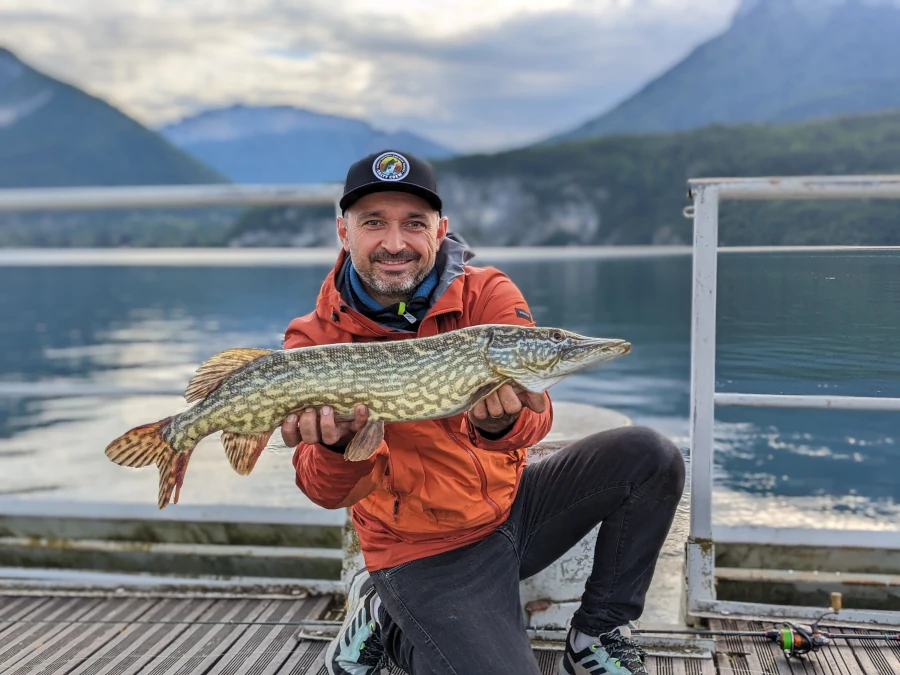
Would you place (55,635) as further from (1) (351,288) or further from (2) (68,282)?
(2) (68,282)

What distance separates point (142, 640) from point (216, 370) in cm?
144

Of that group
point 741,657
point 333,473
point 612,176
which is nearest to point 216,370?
point 333,473

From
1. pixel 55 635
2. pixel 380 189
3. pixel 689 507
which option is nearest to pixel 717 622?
pixel 689 507

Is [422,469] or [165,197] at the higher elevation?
[165,197]

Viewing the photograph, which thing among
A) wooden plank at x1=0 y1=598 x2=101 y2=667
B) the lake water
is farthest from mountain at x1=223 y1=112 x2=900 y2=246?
wooden plank at x1=0 y1=598 x2=101 y2=667

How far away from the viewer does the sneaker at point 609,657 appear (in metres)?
2.45

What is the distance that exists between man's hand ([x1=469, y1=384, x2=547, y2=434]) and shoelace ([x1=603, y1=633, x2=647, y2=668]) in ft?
2.95

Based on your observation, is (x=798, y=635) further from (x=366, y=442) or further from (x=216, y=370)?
(x=216, y=370)

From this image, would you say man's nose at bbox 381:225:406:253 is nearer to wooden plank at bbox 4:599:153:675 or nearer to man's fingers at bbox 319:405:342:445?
man's fingers at bbox 319:405:342:445

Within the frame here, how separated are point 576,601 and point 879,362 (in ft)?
4.97

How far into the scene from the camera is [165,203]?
335 cm

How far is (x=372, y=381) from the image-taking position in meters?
2.17

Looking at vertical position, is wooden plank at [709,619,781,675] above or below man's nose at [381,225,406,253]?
below

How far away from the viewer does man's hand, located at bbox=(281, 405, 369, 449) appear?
86.3 inches
